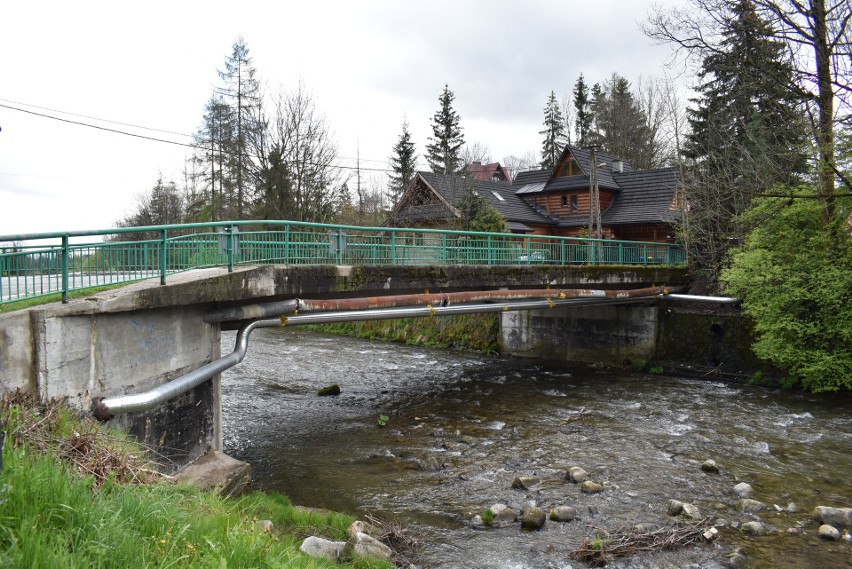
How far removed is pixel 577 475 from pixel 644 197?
89.2ft

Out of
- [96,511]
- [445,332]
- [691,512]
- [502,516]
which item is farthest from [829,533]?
[445,332]

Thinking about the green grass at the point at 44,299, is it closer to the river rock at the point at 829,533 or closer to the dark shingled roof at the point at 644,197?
the river rock at the point at 829,533

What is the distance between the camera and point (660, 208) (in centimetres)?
3162

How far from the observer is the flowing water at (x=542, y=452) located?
737 cm

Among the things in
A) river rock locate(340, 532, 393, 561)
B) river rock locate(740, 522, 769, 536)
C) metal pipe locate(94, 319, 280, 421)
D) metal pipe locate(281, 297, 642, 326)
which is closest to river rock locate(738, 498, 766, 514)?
river rock locate(740, 522, 769, 536)

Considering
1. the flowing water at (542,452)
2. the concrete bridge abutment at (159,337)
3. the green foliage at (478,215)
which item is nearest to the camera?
the concrete bridge abutment at (159,337)

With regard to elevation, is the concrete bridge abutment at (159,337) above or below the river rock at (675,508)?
above

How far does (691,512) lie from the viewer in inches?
315

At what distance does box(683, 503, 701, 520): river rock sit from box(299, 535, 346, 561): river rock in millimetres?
4976

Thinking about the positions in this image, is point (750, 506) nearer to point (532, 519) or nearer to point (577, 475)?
point (577, 475)

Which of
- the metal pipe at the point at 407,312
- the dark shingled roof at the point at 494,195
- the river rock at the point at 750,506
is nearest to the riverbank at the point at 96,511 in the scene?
the metal pipe at the point at 407,312

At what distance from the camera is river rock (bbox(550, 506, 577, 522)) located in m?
7.92

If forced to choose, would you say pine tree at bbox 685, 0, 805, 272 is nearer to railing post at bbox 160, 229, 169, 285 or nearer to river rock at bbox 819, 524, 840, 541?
river rock at bbox 819, 524, 840, 541

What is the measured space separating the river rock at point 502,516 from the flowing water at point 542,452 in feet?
0.45
